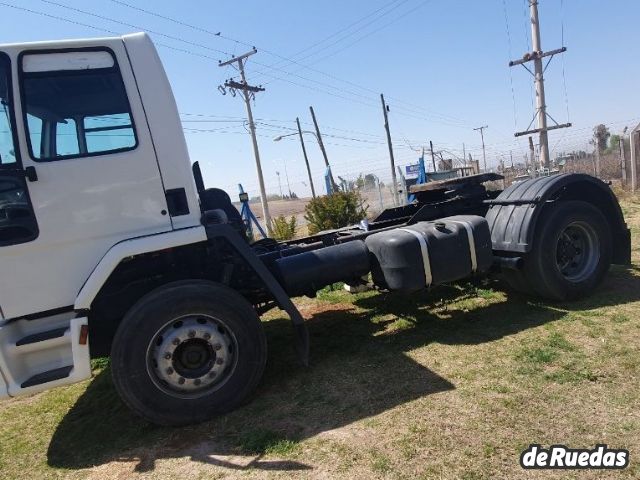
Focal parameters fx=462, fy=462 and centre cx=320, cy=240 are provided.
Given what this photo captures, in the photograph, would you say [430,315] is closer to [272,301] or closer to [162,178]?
[272,301]

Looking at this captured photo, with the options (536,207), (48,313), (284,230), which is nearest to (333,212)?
(284,230)

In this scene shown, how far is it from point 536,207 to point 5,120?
15.7 ft

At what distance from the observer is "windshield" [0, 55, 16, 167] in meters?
3.17

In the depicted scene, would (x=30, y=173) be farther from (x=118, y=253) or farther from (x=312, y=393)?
(x=312, y=393)

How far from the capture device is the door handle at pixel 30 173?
3168 millimetres

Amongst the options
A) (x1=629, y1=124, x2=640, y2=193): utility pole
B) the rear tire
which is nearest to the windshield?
the rear tire

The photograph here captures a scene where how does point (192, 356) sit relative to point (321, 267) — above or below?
below

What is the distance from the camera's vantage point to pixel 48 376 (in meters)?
3.23

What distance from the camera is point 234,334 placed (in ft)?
11.7

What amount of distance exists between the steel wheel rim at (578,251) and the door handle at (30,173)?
505 cm

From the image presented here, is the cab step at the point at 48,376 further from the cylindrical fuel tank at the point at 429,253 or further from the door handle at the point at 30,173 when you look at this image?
the cylindrical fuel tank at the point at 429,253

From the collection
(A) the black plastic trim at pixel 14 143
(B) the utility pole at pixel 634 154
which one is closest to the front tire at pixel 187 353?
(A) the black plastic trim at pixel 14 143

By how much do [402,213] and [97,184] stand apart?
372 centimetres

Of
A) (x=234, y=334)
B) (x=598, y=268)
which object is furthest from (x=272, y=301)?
(x=598, y=268)
